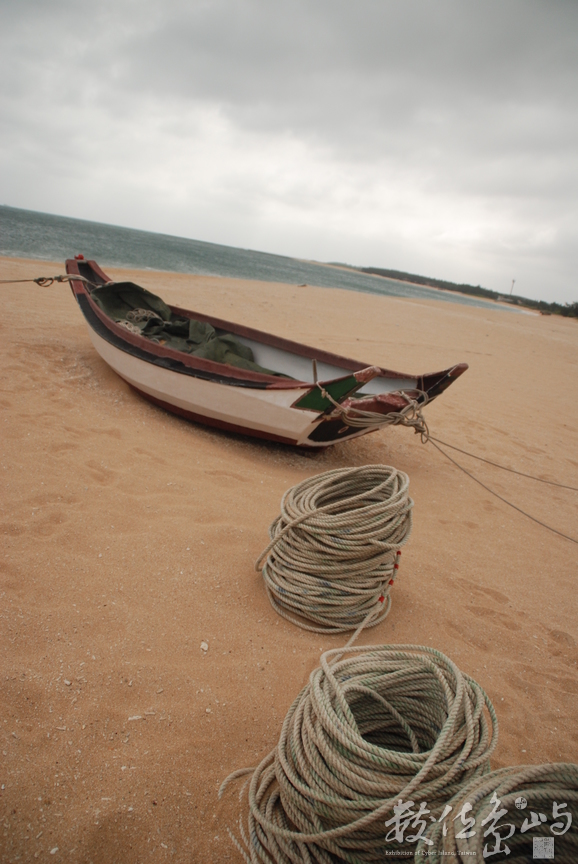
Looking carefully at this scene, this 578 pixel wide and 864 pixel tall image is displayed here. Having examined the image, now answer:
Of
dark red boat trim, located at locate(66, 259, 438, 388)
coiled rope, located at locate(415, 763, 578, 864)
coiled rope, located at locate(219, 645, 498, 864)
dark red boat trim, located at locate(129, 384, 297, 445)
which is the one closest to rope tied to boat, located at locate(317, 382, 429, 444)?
dark red boat trim, located at locate(66, 259, 438, 388)

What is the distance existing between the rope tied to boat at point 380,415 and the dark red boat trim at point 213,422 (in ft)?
1.84

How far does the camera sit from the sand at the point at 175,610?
62.8 inches

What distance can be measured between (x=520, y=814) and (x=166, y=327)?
5639mm

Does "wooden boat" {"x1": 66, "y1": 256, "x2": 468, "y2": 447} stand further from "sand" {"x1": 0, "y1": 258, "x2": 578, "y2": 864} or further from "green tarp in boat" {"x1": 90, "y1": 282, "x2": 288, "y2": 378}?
"sand" {"x1": 0, "y1": 258, "x2": 578, "y2": 864}

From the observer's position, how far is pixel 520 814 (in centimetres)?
122

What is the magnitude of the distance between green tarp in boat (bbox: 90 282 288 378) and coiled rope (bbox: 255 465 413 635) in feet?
9.28

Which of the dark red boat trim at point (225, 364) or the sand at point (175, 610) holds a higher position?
the dark red boat trim at point (225, 364)

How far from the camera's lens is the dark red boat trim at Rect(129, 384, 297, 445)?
4207mm

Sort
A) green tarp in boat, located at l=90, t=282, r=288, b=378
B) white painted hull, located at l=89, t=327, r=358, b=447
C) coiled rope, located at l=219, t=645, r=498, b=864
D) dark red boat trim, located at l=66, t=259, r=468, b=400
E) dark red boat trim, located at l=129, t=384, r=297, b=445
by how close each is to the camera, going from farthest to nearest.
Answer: green tarp in boat, located at l=90, t=282, r=288, b=378 < dark red boat trim, located at l=129, t=384, r=297, b=445 < dark red boat trim, located at l=66, t=259, r=468, b=400 < white painted hull, located at l=89, t=327, r=358, b=447 < coiled rope, located at l=219, t=645, r=498, b=864

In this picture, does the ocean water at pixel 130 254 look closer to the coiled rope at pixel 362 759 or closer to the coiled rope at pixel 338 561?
the coiled rope at pixel 338 561

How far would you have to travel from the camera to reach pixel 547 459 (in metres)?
5.47

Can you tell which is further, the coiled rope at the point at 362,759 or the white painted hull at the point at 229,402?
the white painted hull at the point at 229,402

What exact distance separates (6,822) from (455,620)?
6.77ft

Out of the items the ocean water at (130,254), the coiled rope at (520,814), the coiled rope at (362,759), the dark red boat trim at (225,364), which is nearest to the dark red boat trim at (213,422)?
the dark red boat trim at (225,364)
